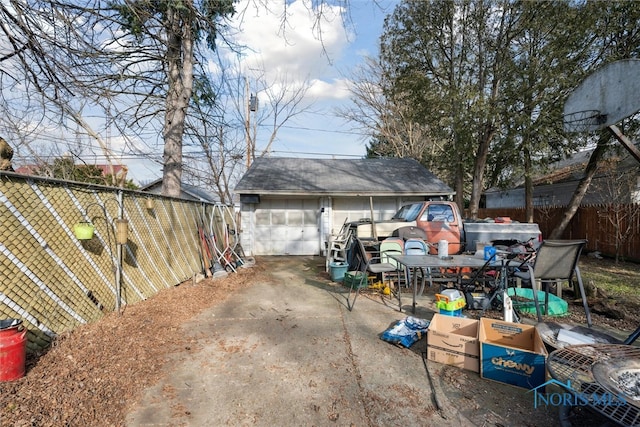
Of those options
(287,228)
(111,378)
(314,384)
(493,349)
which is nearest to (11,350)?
(111,378)

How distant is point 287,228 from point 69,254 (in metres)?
8.04

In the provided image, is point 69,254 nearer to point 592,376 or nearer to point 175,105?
point 592,376

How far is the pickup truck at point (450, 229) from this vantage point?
6984 millimetres

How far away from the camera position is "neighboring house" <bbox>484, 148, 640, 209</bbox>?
390 inches

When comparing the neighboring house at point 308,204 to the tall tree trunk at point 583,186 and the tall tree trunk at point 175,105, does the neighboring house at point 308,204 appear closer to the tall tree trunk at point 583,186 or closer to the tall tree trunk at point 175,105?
the tall tree trunk at point 175,105

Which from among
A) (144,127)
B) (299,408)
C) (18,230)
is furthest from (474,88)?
(18,230)

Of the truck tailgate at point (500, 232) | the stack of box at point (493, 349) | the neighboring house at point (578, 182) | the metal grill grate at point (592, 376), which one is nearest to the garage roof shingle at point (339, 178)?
the truck tailgate at point (500, 232)

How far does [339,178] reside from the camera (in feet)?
39.8

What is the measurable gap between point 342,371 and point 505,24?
13014 millimetres

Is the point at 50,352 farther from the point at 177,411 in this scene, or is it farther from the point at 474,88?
the point at 474,88

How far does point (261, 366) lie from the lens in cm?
306

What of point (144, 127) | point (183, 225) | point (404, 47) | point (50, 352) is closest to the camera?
point (50, 352)

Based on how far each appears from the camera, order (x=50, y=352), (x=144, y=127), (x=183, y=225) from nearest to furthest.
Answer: (x=50, y=352) → (x=183, y=225) → (x=144, y=127)

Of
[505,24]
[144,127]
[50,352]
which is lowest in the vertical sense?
[50,352]
